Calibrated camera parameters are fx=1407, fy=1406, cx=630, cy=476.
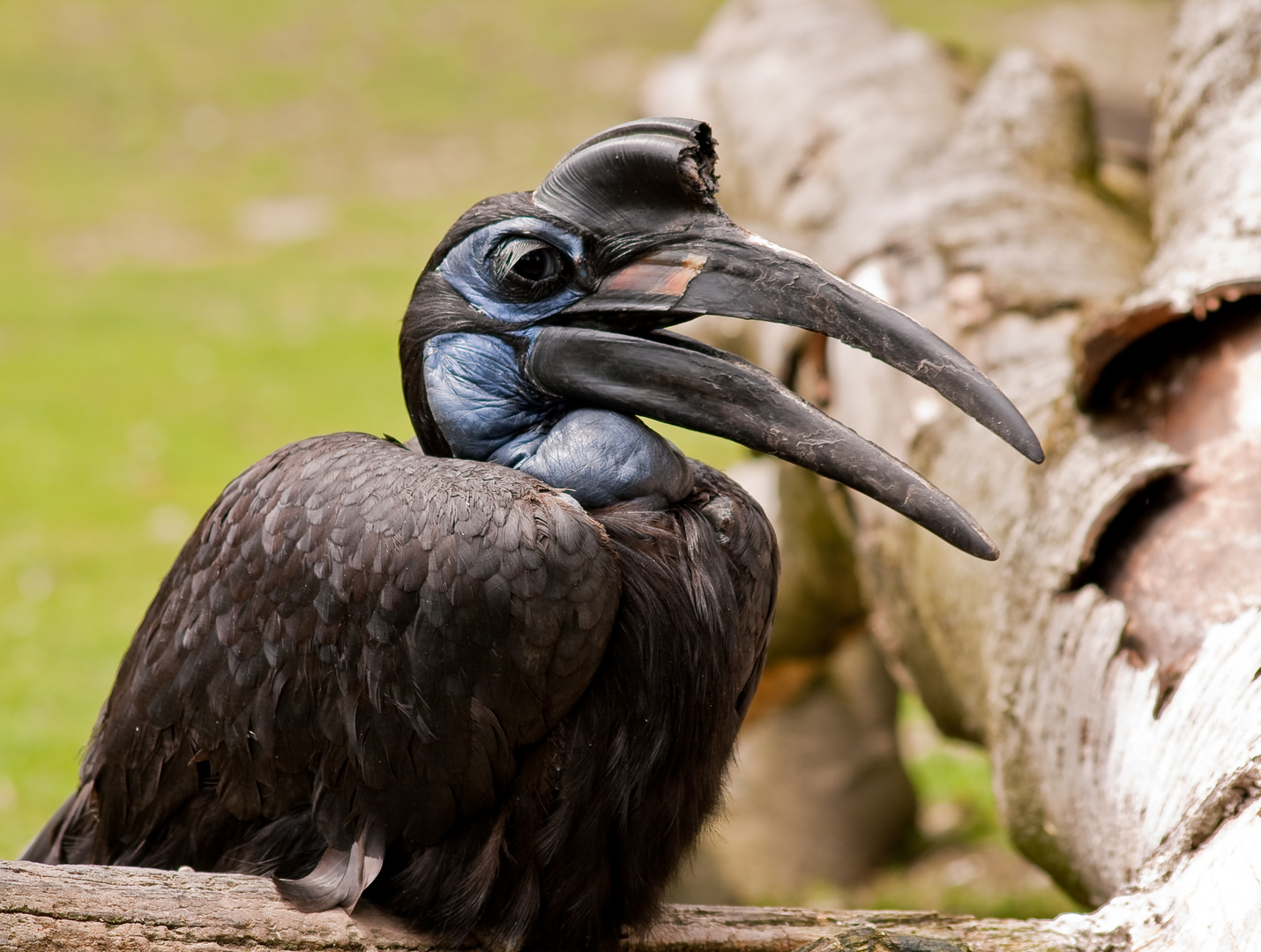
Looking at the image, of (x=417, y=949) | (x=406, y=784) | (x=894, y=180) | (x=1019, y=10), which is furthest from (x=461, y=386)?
(x=1019, y=10)

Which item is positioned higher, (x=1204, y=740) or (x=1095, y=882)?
(x=1204, y=740)

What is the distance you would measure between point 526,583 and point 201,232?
16.0 meters

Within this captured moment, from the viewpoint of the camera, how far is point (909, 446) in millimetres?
4781

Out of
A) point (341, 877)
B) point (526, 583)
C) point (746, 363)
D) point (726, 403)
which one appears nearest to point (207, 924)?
point (341, 877)

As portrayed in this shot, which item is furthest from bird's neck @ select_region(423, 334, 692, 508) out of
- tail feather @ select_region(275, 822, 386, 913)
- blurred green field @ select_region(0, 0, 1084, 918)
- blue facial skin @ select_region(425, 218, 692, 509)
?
blurred green field @ select_region(0, 0, 1084, 918)

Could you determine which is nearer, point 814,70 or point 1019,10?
point 814,70

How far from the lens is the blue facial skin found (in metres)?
3.13

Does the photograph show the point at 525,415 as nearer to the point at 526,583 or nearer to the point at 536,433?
the point at 536,433

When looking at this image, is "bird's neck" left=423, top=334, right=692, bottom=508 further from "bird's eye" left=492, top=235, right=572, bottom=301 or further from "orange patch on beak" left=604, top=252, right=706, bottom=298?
"orange patch on beak" left=604, top=252, right=706, bottom=298

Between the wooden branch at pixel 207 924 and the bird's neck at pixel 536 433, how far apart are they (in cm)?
102

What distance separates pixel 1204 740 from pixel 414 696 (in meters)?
1.67

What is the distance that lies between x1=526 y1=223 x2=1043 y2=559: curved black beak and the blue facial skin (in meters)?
0.06

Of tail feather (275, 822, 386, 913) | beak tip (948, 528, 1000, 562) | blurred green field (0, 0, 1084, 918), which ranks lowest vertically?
blurred green field (0, 0, 1084, 918)

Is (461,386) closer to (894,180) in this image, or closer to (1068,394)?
(1068,394)
